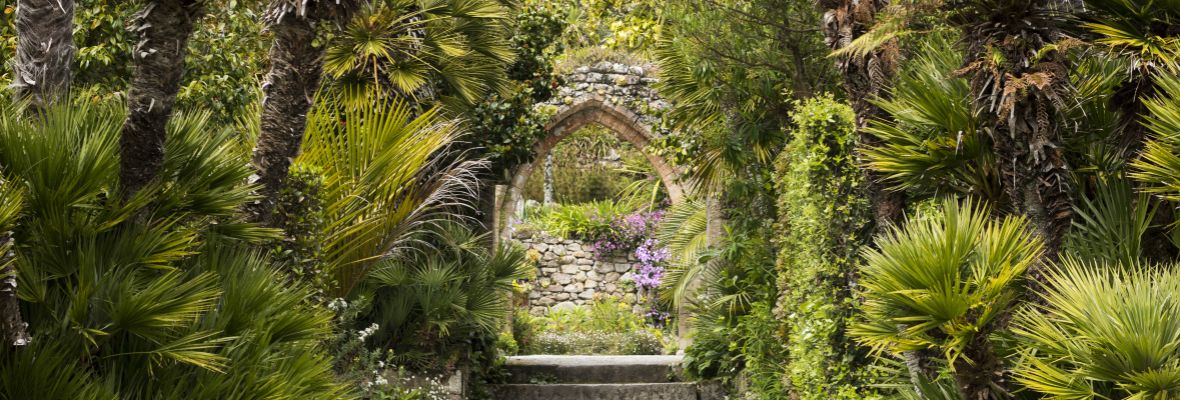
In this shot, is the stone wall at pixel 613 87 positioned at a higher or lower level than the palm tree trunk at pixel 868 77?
higher

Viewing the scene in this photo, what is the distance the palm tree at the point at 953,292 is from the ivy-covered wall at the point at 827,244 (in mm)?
1921

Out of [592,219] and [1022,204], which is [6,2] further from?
[592,219]

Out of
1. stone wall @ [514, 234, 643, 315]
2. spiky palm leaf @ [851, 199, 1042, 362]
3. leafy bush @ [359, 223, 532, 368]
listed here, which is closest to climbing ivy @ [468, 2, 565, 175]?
leafy bush @ [359, 223, 532, 368]

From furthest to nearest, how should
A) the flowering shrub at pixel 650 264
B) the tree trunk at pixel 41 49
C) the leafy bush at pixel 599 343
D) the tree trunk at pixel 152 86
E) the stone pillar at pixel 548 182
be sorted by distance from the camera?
the stone pillar at pixel 548 182, the flowering shrub at pixel 650 264, the leafy bush at pixel 599 343, the tree trunk at pixel 41 49, the tree trunk at pixel 152 86

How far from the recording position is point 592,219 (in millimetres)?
18641

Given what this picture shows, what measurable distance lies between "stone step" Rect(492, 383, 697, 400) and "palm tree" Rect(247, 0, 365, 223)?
5384 millimetres

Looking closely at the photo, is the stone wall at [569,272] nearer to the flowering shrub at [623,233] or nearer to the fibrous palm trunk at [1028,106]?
the flowering shrub at [623,233]

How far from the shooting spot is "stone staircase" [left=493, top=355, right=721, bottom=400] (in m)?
10.6

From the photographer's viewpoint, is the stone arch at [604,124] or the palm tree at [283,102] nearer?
the palm tree at [283,102]

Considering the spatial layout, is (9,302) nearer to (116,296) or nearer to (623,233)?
(116,296)

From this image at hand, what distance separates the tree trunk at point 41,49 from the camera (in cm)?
462

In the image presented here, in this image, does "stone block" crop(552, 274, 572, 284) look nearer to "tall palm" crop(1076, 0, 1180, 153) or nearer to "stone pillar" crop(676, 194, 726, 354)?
"stone pillar" crop(676, 194, 726, 354)

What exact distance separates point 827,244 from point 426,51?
3923 millimetres

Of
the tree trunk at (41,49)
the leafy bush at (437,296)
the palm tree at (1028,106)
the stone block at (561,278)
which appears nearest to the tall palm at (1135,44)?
the palm tree at (1028,106)
